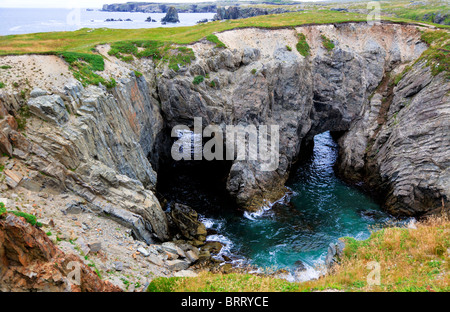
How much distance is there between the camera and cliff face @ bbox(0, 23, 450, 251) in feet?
76.3

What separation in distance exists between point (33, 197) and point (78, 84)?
12032 mm

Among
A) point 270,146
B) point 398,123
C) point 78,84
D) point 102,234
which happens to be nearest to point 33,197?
point 102,234

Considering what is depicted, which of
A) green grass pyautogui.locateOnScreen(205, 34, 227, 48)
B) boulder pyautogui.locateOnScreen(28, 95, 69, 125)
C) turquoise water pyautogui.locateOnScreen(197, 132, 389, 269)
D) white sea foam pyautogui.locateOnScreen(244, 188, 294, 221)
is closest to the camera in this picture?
boulder pyautogui.locateOnScreen(28, 95, 69, 125)

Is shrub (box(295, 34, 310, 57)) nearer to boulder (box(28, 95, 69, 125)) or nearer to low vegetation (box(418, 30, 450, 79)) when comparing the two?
low vegetation (box(418, 30, 450, 79))

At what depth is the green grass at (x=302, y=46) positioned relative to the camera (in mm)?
45031

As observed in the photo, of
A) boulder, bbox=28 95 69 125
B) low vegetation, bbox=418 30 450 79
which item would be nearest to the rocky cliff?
low vegetation, bbox=418 30 450 79

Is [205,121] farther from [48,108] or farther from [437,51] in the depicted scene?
[437,51]

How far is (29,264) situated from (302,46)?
45692 mm

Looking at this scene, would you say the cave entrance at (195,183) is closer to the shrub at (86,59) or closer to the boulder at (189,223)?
the boulder at (189,223)

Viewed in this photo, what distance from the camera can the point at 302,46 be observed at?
4569 cm

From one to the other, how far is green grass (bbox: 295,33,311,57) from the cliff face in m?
0.98

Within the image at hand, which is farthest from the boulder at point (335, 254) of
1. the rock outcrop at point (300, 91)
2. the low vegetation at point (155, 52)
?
the low vegetation at point (155, 52)

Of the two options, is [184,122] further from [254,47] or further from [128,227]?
[128,227]

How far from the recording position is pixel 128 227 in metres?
23.4
